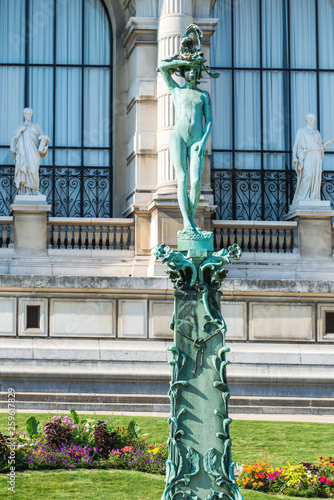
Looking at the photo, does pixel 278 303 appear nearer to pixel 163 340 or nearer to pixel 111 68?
pixel 163 340

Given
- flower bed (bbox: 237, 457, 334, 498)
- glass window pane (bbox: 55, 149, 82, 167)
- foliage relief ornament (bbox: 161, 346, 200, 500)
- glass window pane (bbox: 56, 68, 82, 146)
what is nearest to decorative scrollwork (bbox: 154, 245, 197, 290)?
foliage relief ornament (bbox: 161, 346, 200, 500)

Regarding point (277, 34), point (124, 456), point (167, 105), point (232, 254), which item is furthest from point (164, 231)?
point (232, 254)

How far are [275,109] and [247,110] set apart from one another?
2.52 feet

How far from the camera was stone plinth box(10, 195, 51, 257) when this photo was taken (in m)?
25.1

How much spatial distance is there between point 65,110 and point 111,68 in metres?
1.66

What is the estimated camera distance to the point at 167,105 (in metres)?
25.5

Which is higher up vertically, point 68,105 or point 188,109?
point 68,105

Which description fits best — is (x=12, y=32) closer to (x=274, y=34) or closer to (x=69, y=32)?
(x=69, y=32)

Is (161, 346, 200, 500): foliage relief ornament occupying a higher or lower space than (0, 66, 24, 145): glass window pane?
lower

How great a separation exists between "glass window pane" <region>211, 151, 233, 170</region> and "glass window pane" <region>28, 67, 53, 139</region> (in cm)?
439

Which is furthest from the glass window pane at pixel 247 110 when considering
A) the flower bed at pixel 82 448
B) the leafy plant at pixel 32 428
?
the leafy plant at pixel 32 428

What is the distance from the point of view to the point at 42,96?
1133 inches

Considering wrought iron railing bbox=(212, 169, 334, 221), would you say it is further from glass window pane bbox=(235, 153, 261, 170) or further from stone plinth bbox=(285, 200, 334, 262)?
stone plinth bbox=(285, 200, 334, 262)

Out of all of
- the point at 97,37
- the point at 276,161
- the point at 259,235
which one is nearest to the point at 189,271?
the point at 259,235
